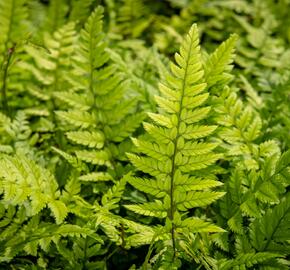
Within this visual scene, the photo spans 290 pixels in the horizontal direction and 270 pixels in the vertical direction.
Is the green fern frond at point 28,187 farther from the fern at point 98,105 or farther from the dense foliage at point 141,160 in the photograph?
the fern at point 98,105

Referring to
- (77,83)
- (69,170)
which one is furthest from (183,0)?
(69,170)

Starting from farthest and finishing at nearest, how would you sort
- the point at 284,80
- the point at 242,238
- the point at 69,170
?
1. the point at 284,80
2. the point at 69,170
3. the point at 242,238

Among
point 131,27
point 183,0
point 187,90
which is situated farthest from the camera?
point 183,0

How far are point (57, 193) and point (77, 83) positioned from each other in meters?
0.47

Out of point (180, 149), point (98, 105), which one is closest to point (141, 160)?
point (180, 149)

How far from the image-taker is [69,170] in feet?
5.27

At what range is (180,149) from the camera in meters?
1.15

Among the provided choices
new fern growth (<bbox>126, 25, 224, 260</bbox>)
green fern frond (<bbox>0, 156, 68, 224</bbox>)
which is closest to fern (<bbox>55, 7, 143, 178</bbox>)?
green fern frond (<bbox>0, 156, 68, 224</bbox>)

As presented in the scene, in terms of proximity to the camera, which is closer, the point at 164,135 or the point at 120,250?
the point at 164,135

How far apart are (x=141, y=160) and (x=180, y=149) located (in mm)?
108

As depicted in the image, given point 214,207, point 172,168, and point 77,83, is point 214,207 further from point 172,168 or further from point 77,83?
point 77,83

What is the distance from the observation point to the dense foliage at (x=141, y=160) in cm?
115

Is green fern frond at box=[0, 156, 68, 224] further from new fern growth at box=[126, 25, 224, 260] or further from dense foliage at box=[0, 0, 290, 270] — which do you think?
new fern growth at box=[126, 25, 224, 260]

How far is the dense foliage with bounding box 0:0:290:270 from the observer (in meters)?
1.15
